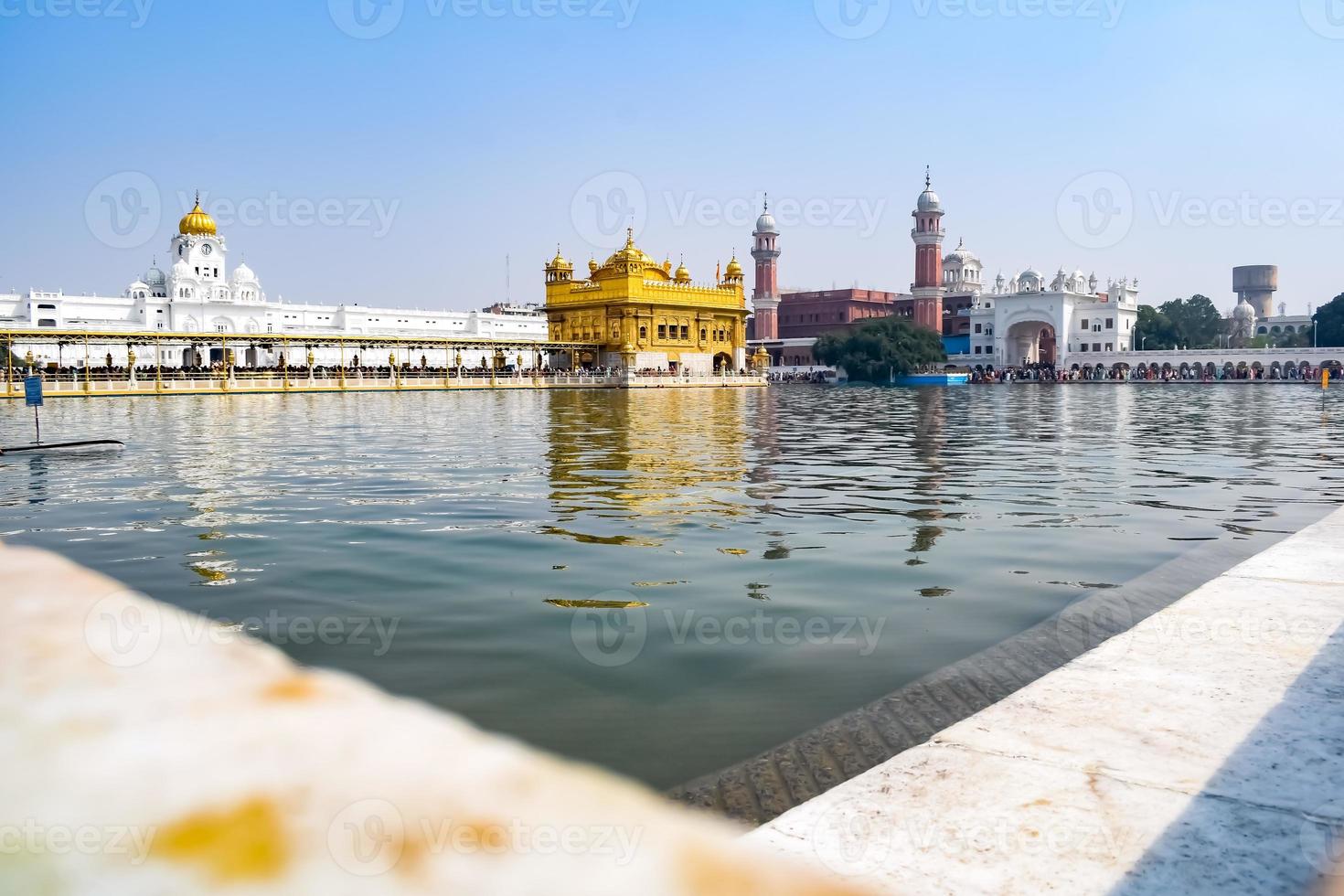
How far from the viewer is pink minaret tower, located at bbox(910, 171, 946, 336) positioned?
9000 centimetres

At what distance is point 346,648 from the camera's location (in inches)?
173

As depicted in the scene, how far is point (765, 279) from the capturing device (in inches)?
4040

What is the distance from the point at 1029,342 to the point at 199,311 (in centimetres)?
6966

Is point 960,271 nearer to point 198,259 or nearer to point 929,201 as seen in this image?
point 929,201

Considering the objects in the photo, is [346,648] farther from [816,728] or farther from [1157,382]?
[1157,382]

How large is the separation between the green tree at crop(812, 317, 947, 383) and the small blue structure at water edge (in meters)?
0.57

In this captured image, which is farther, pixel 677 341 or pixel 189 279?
pixel 189 279

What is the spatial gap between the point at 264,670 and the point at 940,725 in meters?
2.61

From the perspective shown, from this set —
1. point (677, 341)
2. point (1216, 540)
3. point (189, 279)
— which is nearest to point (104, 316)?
point (189, 279)

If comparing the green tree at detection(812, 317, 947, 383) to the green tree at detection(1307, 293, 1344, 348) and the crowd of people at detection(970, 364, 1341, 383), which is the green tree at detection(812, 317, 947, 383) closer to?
the crowd of people at detection(970, 364, 1341, 383)

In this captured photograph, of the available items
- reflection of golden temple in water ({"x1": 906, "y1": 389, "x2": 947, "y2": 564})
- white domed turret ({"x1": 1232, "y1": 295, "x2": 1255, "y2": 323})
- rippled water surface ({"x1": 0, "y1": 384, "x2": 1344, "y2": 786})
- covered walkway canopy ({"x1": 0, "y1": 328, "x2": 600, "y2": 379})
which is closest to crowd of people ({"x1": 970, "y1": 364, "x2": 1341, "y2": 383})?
white domed turret ({"x1": 1232, "y1": 295, "x2": 1255, "y2": 323})

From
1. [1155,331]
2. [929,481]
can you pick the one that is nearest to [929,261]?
[1155,331]

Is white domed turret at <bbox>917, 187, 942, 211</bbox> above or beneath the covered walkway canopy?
above

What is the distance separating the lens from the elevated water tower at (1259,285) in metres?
150
